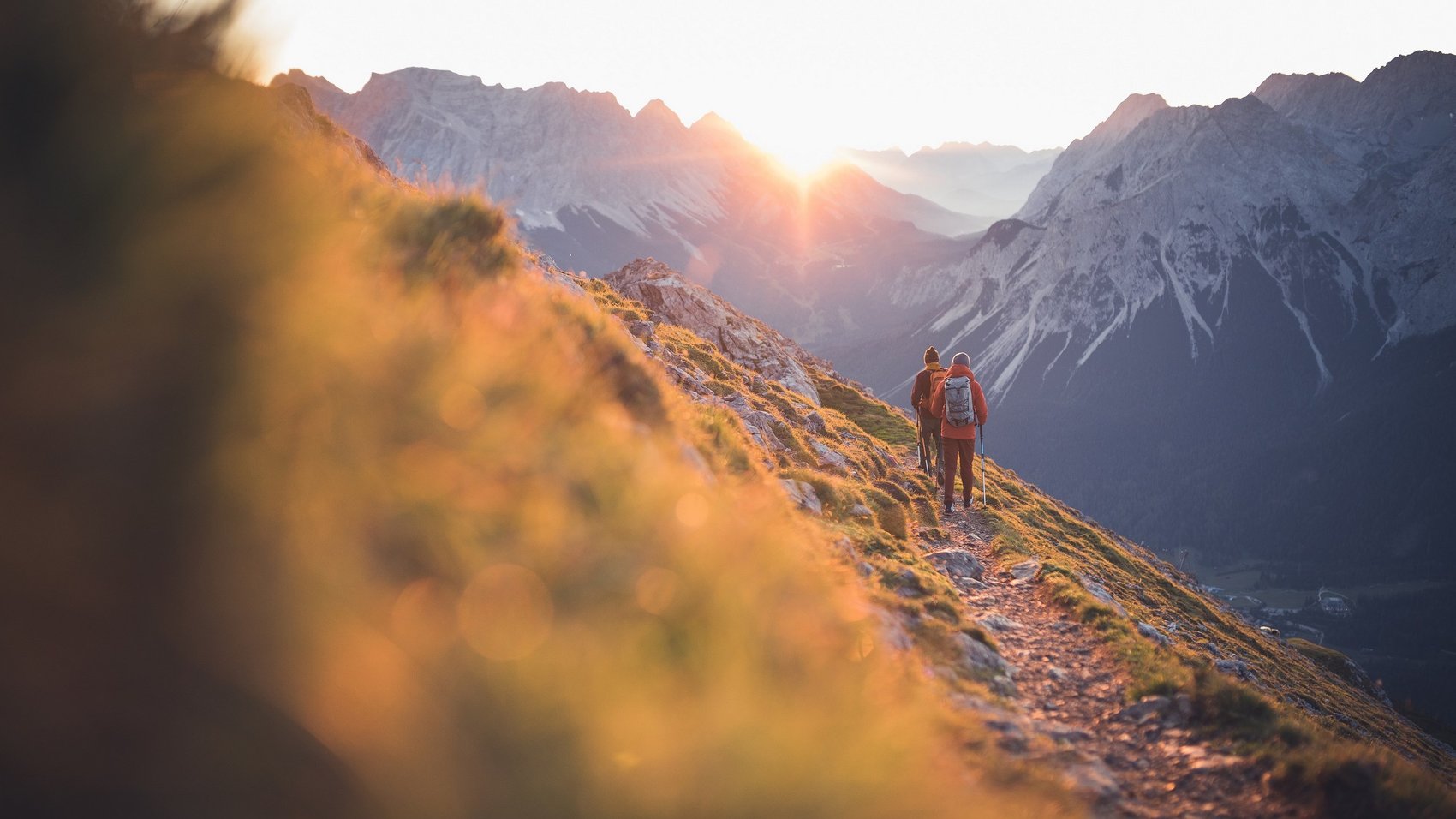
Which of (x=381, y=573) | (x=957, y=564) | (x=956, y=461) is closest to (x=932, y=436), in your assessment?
(x=956, y=461)

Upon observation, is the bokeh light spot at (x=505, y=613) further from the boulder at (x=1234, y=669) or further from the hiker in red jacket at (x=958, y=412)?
the boulder at (x=1234, y=669)

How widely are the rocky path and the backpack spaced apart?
712cm

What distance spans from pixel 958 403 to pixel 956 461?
1.83 metres

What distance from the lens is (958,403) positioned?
17.3 meters

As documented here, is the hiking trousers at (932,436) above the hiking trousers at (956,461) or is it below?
above

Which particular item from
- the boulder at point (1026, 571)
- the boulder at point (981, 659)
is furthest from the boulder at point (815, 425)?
the boulder at point (981, 659)

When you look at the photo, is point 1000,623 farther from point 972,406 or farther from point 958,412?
point 972,406

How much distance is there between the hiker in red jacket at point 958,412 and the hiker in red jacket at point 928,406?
1371 millimetres

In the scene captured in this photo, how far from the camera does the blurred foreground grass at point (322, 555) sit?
11.9 feet

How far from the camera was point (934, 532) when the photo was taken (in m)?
15.1

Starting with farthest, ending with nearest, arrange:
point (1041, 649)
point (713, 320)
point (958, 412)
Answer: point (713, 320) → point (958, 412) → point (1041, 649)

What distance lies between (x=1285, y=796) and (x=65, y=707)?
8.22m

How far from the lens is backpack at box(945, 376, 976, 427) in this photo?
17.2 meters

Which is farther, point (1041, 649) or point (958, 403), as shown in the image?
Result: point (958, 403)
